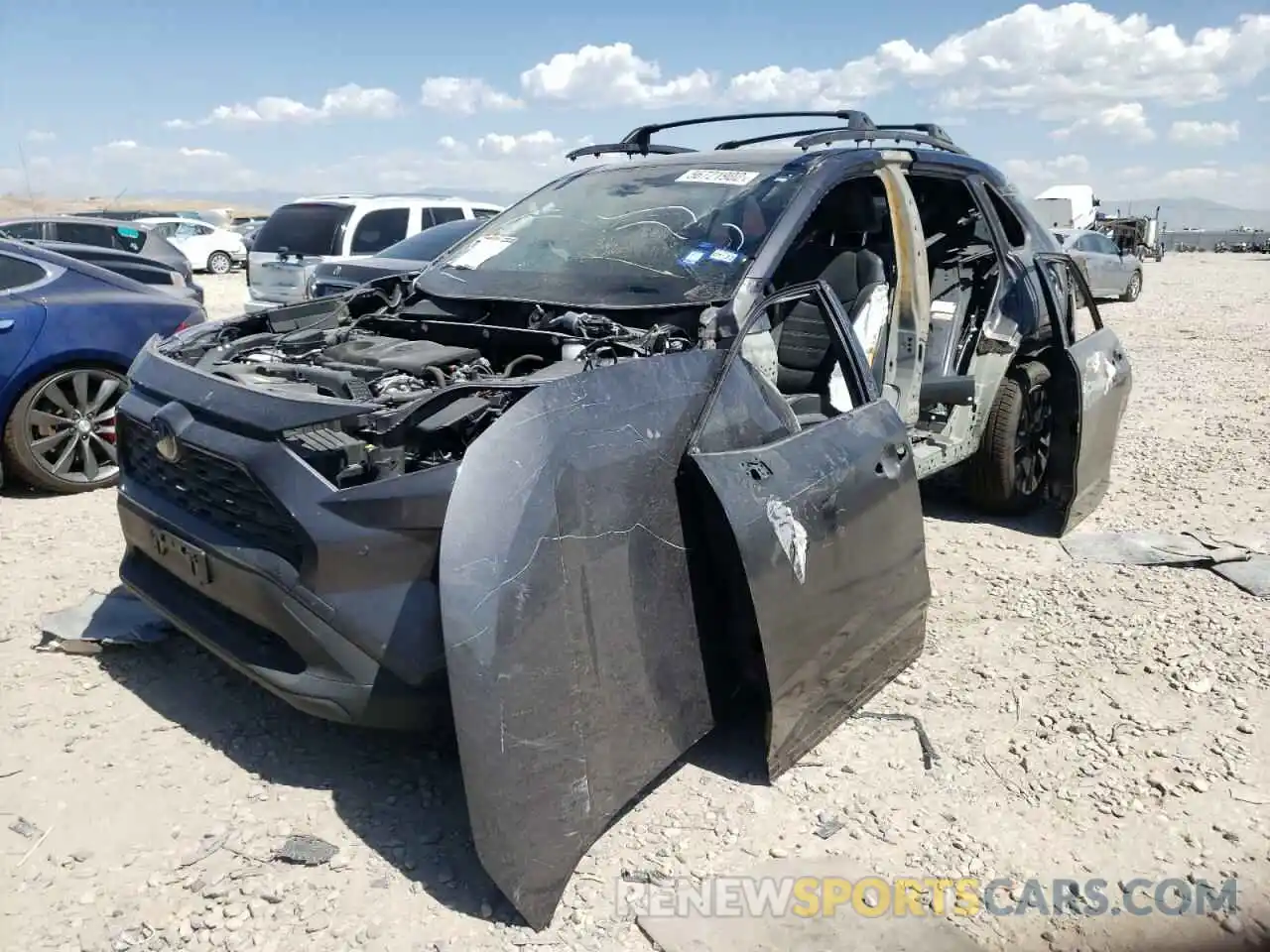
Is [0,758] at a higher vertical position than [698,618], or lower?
lower

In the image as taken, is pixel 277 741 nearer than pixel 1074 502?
Yes

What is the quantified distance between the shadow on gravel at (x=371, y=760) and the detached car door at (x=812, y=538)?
357 mm

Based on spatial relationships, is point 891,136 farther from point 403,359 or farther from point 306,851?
point 306,851

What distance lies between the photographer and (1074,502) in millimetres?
Answer: 5184

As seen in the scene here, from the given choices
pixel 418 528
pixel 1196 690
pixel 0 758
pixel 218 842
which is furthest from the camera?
pixel 1196 690

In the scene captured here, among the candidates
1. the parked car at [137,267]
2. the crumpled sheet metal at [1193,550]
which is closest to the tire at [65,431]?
the parked car at [137,267]

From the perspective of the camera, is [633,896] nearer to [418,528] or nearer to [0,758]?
[418,528]

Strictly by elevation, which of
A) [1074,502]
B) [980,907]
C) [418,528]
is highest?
[418,528]

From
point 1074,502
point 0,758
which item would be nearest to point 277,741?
point 0,758

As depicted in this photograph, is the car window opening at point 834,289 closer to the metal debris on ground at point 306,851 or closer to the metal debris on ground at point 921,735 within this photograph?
the metal debris on ground at point 921,735

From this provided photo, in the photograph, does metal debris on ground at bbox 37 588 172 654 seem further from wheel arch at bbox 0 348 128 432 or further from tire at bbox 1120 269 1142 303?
tire at bbox 1120 269 1142 303

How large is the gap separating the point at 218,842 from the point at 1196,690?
333 cm

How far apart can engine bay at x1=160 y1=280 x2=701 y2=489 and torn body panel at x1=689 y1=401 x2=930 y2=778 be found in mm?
545

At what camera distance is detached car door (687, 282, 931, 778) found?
2803 mm
